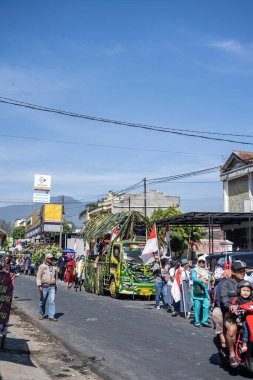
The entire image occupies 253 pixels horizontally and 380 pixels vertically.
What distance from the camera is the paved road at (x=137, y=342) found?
25.4ft

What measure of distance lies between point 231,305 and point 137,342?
11.7ft

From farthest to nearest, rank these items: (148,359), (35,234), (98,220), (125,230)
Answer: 1. (35,234)
2. (98,220)
3. (125,230)
4. (148,359)

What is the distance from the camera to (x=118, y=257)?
810 inches

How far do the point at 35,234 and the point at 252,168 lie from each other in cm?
4766

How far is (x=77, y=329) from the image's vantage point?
11.9 meters

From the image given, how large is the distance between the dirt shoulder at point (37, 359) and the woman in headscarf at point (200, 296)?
12.5ft

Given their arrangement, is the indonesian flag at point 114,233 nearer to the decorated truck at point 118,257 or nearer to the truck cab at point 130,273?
the decorated truck at point 118,257

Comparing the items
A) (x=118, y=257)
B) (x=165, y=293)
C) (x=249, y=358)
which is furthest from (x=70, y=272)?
(x=249, y=358)

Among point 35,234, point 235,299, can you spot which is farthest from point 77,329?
point 35,234

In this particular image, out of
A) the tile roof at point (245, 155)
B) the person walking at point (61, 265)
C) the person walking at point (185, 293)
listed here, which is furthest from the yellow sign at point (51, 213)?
the person walking at point (185, 293)

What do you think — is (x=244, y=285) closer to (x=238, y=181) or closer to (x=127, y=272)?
(x=127, y=272)

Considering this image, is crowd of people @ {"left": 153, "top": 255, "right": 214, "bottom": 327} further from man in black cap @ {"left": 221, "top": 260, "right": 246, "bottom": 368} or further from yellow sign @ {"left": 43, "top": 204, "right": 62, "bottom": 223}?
yellow sign @ {"left": 43, "top": 204, "right": 62, "bottom": 223}

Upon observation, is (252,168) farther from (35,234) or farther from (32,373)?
(35,234)

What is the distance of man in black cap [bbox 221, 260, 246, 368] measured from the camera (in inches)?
279
